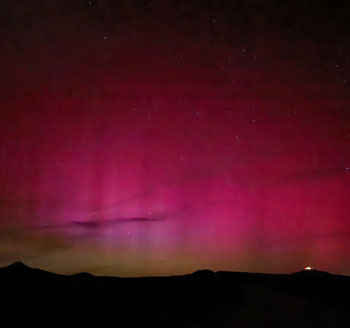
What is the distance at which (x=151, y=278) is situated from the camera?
2188 centimetres

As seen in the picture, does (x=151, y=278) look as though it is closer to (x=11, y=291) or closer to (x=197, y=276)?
(x=197, y=276)

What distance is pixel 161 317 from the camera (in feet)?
55.3

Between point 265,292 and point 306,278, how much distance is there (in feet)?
14.4

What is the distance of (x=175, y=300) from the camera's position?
18.8 metres

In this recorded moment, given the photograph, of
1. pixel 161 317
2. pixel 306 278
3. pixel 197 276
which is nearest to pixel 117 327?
pixel 161 317

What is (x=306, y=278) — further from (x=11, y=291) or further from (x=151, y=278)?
(x=11, y=291)

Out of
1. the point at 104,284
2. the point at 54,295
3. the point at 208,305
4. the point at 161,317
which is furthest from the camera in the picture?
the point at 104,284

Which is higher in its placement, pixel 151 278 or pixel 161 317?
pixel 151 278

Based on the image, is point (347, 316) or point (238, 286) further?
point (238, 286)

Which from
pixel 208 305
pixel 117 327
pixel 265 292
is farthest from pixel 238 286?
pixel 117 327

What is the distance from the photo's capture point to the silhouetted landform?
16.6 metres

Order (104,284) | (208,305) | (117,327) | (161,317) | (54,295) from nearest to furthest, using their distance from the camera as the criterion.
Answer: (117,327) < (161,317) < (208,305) < (54,295) < (104,284)

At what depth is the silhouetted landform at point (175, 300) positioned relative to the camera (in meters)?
16.6

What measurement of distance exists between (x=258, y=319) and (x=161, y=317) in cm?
317
